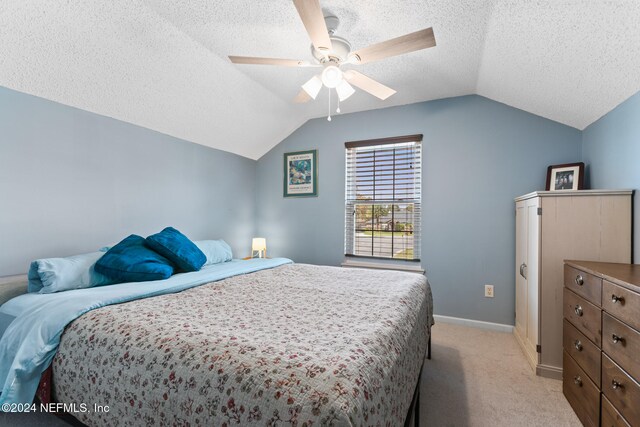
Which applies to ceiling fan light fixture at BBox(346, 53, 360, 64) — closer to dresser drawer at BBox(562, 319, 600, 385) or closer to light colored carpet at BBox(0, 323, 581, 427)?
dresser drawer at BBox(562, 319, 600, 385)

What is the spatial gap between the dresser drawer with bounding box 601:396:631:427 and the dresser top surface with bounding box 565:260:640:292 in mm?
598

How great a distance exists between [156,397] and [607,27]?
9.02 feet

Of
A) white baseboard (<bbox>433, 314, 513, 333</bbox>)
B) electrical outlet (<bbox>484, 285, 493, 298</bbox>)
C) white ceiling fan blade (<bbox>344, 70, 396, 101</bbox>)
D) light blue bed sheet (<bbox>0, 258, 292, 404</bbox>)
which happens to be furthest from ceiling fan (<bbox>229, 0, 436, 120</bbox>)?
white baseboard (<bbox>433, 314, 513, 333</bbox>)

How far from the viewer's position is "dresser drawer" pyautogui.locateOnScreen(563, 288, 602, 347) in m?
1.54

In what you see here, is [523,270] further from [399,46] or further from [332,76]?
[332,76]

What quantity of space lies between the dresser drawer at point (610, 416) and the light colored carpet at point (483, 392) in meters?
0.31

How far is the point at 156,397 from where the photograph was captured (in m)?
1.00

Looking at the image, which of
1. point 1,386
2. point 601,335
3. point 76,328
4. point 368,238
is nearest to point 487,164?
point 368,238

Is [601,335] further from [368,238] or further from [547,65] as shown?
[368,238]

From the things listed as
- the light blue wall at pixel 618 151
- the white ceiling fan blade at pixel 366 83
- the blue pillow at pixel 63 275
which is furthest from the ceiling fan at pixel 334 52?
the blue pillow at pixel 63 275

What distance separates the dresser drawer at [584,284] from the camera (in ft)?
5.05

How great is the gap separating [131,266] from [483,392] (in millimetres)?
2623

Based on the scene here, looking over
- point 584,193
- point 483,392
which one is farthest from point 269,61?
point 483,392

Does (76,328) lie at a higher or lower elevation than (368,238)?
lower
